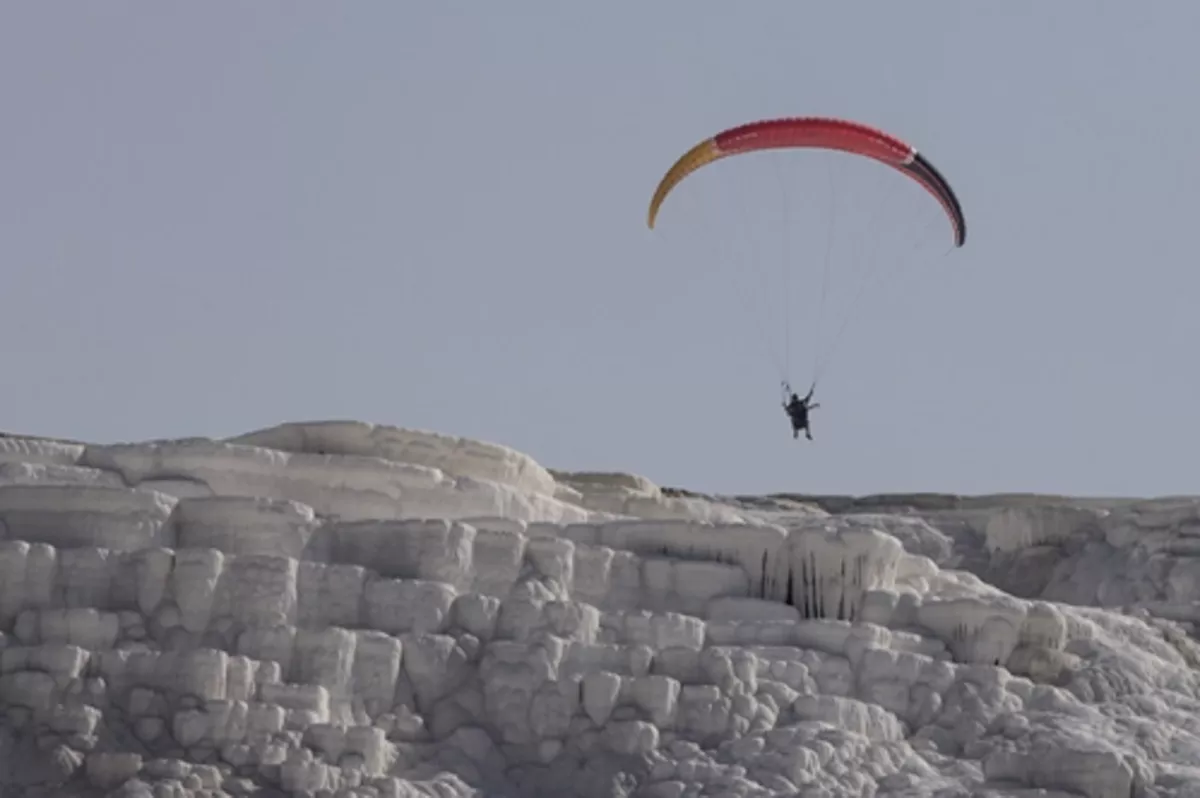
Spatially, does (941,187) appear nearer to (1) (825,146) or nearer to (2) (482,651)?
(1) (825,146)

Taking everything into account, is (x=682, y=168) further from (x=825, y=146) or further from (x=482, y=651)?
(x=482, y=651)

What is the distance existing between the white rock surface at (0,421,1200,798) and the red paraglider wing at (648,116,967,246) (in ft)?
22.8

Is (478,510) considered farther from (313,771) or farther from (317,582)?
(313,771)

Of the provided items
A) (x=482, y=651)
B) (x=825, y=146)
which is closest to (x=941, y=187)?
(x=825, y=146)

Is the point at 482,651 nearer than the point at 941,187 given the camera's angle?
Yes

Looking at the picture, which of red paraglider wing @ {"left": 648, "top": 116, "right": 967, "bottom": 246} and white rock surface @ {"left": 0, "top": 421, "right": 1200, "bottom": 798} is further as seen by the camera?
red paraglider wing @ {"left": 648, "top": 116, "right": 967, "bottom": 246}

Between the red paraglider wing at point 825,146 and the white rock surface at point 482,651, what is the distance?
22.8ft

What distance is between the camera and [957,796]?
23.8 meters

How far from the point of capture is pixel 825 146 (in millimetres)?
33281

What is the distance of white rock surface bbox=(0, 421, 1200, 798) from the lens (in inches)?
936

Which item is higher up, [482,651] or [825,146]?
[825,146]

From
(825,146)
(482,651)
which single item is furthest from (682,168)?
(482,651)

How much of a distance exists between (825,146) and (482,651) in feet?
33.6

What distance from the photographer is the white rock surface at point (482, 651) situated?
23781 millimetres
